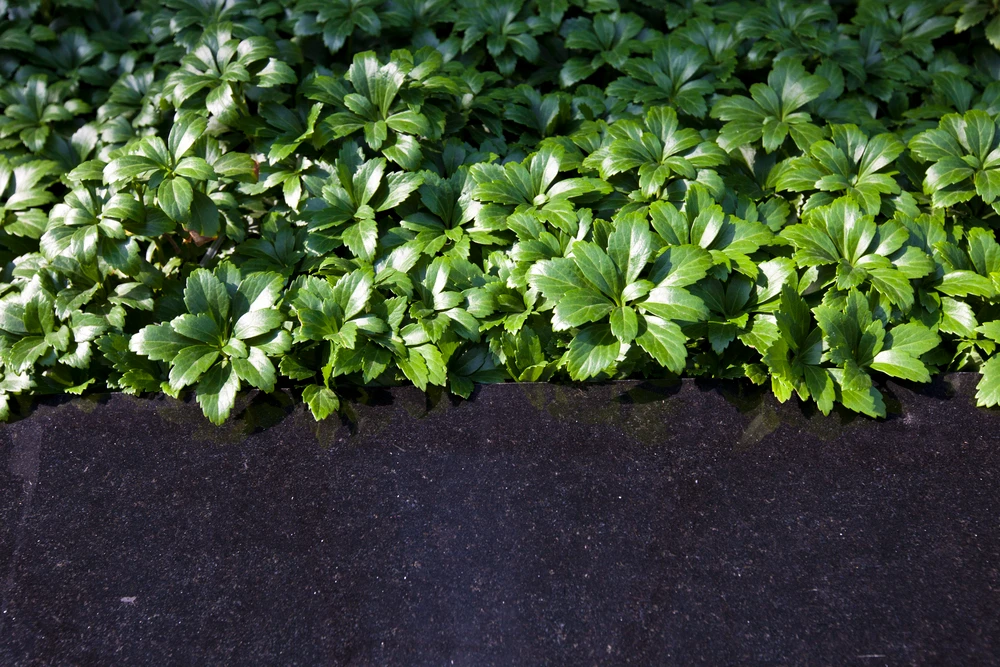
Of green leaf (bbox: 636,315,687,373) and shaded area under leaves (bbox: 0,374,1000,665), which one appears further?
green leaf (bbox: 636,315,687,373)

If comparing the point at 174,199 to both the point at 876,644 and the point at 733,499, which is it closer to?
the point at 733,499

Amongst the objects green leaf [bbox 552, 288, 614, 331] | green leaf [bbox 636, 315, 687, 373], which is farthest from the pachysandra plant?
green leaf [bbox 636, 315, 687, 373]

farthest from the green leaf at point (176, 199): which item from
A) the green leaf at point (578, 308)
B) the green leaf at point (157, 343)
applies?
the green leaf at point (578, 308)

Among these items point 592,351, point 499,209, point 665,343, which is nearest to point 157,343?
point 499,209

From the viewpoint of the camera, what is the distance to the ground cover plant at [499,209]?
1836 millimetres

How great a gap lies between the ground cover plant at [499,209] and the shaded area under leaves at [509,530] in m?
0.11

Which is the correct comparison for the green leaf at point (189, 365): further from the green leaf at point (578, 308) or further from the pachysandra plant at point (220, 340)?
the green leaf at point (578, 308)

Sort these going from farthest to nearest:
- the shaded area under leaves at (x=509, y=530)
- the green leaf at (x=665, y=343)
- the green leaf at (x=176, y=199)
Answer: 1. the green leaf at (x=176, y=199)
2. the green leaf at (x=665, y=343)
3. the shaded area under leaves at (x=509, y=530)

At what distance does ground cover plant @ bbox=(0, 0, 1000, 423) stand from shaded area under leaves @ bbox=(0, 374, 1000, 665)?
11cm

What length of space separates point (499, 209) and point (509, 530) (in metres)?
0.88

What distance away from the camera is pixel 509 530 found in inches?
65.4

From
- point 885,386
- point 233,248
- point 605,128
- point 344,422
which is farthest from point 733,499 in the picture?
point 233,248

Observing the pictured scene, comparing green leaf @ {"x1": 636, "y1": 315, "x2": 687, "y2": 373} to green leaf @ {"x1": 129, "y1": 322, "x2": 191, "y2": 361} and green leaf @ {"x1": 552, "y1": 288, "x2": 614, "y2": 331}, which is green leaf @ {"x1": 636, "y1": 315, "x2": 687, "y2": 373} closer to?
green leaf @ {"x1": 552, "y1": 288, "x2": 614, "y2": 331}

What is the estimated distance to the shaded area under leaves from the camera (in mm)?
1500
